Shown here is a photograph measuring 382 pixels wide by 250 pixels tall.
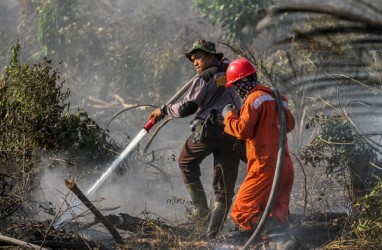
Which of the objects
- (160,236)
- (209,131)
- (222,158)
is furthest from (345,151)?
(160,236)

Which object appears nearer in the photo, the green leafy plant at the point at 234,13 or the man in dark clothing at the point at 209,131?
the man in dark clothing at the point at 209,131

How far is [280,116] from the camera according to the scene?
5.13 metres

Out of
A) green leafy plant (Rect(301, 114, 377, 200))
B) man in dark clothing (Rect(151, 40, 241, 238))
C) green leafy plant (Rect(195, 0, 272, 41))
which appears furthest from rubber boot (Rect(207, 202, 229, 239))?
green leafy plant (Rect(195, 0, 272, 41))

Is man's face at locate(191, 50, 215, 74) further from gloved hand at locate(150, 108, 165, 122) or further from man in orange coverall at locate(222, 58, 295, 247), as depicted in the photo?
man in orange coverall at locate(222, 58, 295, 247)

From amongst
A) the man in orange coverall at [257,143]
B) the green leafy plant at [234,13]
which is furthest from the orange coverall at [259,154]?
the green leafy plant at [234,13]

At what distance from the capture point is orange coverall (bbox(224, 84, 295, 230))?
17.3 ft

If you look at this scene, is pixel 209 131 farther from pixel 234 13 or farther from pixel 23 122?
pixel 234 13

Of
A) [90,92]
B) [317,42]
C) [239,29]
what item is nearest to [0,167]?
[317,42]

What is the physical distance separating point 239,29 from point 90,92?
5.02m

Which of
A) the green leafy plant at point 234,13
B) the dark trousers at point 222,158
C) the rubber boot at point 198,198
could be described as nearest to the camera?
the dark trousers at point 222,158

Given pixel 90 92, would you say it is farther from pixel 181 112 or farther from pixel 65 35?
pixel 181 112

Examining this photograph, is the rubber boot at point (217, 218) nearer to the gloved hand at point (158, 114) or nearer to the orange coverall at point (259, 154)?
the orange coverall at point (259, 154)

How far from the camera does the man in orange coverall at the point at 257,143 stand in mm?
5262

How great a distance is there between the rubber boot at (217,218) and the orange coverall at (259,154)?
1.48 feet
